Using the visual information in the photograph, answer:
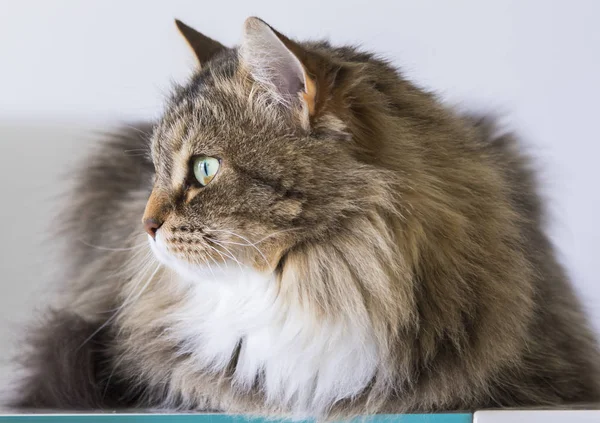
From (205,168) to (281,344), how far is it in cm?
33

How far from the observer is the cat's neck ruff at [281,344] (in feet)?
3.68

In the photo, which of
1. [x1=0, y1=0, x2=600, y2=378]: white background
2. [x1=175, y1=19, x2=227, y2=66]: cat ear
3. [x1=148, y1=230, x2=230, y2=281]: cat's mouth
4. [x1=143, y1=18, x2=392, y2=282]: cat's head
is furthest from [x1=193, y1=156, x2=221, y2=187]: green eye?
[x1=0, y1=0, x2=600, y2=378]: white background

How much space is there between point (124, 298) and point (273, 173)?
560 mm

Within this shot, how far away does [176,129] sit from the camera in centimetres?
120

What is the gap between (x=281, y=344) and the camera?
3.76ft

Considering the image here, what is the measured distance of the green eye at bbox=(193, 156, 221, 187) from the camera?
44.4 inches

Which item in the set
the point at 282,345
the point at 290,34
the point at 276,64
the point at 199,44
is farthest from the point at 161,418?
the point at 290,34

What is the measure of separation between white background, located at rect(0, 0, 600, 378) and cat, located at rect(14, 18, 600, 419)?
18.9 inches

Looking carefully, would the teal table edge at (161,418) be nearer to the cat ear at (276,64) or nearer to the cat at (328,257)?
the cat at (328,257)

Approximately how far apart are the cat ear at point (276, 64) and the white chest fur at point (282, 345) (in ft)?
0.99

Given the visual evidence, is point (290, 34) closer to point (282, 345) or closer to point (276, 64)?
point (276, 64)

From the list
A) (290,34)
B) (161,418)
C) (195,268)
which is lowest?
(161,418)

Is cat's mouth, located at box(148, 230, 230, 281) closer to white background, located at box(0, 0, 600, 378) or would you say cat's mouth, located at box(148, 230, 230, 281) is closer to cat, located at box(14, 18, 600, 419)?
cat, located at box(14, 18, 600, 419)

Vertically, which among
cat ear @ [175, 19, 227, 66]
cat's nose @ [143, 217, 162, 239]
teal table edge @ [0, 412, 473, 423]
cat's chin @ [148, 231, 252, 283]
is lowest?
teal table edge @ [0, 412, 473, 423]
